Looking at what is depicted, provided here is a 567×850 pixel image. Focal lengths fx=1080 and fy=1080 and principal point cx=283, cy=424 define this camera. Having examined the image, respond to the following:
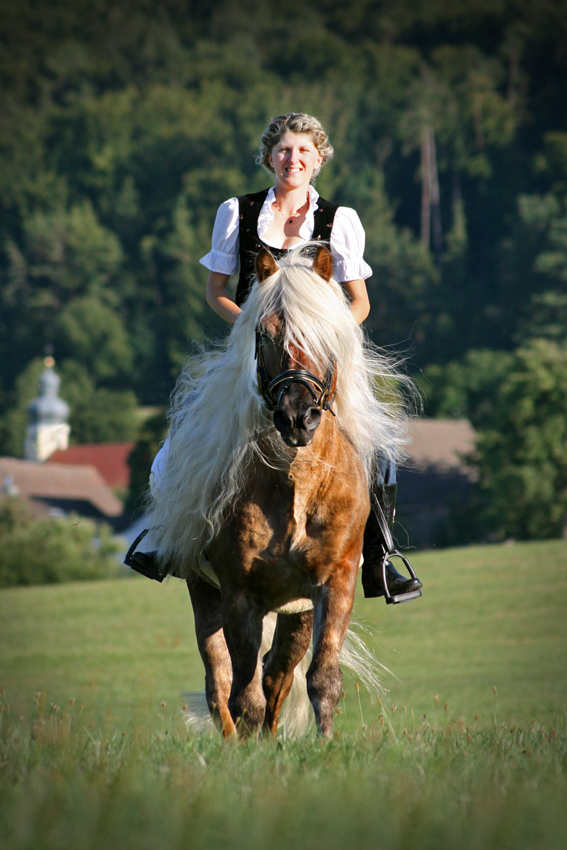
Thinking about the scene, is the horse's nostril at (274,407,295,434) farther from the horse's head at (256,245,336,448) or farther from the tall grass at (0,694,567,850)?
the tall grass at (0,694,567,850)

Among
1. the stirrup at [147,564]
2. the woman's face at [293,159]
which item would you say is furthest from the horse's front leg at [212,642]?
the woman's face at [293,159]

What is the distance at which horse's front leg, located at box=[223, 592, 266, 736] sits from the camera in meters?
5.11

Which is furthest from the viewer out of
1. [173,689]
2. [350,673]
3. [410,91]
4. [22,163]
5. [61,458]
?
[410,91]

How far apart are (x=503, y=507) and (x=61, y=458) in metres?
38.0

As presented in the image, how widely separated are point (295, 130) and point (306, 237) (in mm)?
597

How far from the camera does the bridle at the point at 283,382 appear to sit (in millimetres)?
4758

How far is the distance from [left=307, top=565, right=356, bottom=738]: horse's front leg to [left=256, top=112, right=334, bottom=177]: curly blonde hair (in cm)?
258

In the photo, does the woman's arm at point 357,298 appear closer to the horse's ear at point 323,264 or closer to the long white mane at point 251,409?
the long white mane at point 251,409

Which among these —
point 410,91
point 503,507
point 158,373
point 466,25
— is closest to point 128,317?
point 158,373

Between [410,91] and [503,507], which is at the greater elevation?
[410,91]

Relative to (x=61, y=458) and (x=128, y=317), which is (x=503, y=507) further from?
(x=128, y=317)

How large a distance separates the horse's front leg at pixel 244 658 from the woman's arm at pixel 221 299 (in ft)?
5.16

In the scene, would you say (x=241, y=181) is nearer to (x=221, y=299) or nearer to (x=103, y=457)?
(x=103, y=457)

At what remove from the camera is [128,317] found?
90.3 metres
